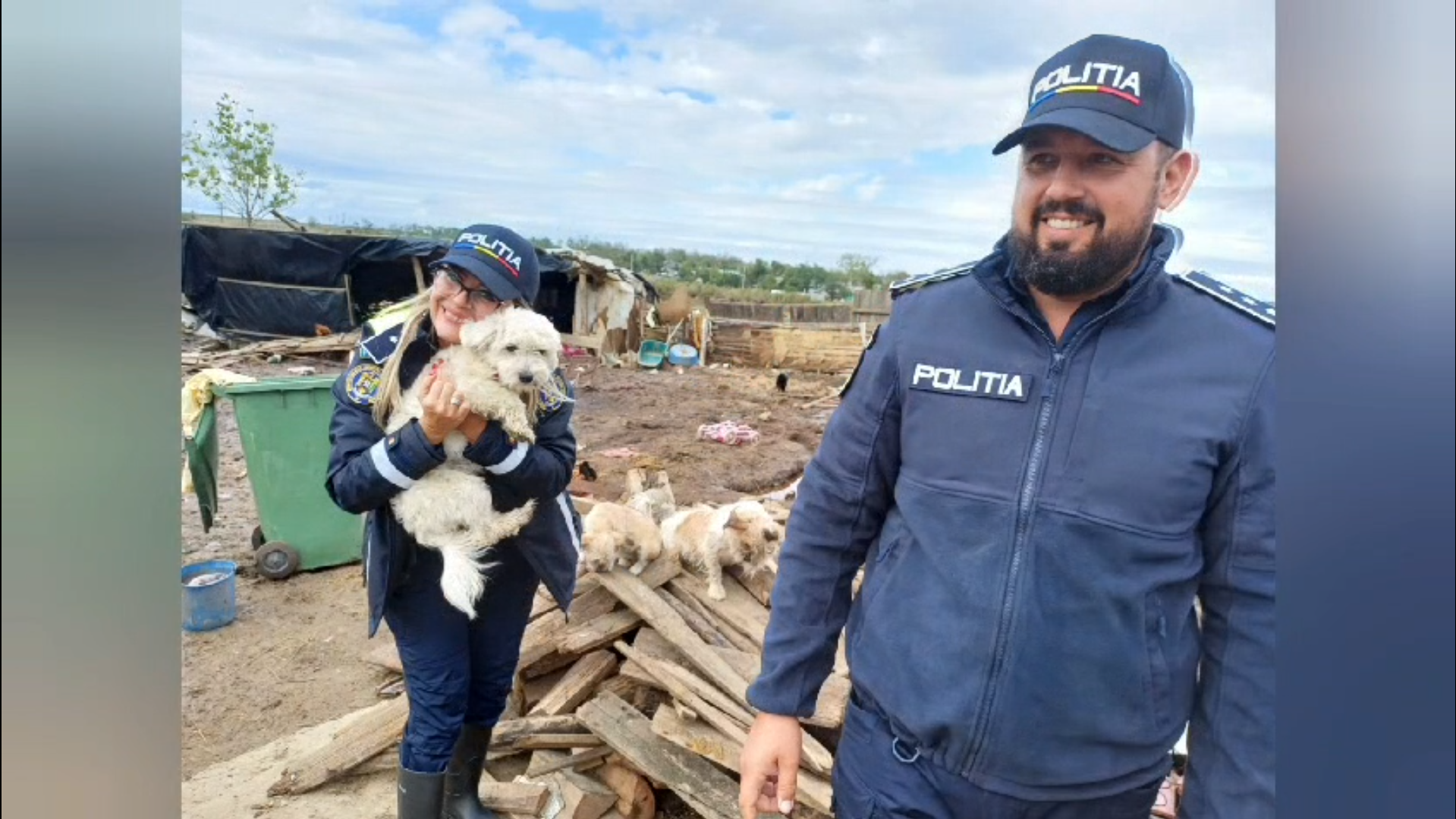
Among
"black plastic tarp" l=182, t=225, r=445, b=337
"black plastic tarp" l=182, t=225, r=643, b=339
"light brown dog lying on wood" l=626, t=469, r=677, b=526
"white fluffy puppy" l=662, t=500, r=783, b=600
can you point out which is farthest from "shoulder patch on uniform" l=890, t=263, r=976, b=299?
"black plastic tarp" l=182, t=225, r=445, b=337

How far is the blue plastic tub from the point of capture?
18.1 feet

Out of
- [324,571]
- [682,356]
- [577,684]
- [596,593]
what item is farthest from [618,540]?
[682,356]

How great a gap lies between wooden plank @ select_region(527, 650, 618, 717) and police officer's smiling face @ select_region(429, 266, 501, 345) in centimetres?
200

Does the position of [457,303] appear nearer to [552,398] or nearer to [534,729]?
[552,398]

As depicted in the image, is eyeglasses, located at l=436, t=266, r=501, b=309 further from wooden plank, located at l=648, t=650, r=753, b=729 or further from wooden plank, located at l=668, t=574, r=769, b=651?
wooden plank, located at l=668, t=574, r=769, b=651

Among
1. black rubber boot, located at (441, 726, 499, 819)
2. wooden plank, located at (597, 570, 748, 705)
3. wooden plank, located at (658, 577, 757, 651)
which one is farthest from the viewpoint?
wooden plank, located at (658, 577, 757, 651)

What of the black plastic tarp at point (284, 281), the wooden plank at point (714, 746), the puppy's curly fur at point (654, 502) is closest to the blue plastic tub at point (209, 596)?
the puppy's curly fur at point (654, 502)

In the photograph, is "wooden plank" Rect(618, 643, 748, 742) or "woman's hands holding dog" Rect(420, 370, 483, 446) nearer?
"woman's hands holding dog" Rect(420, 370, 483, 446)

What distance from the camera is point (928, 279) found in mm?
1785

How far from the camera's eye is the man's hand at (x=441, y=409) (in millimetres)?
2572

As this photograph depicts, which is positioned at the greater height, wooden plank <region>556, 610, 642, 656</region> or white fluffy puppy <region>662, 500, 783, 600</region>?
white fluffy puppy <region>662, 500, 783, 600</region>

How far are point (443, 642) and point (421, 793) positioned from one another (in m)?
0.56

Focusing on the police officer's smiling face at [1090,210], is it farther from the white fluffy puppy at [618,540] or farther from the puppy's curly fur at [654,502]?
the puppy's curly fur at [654,502]

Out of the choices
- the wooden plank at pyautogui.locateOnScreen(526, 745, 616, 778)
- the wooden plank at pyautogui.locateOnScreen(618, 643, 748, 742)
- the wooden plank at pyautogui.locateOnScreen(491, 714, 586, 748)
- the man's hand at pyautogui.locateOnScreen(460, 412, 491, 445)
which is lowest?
the wooden plank at pyautogui.locateOnScreen(526, 745, 616, 778)
